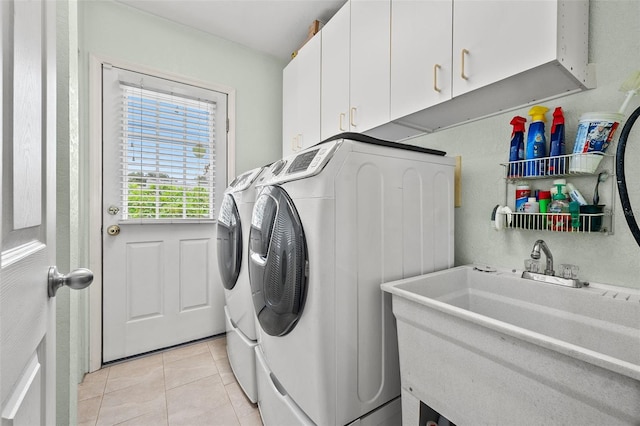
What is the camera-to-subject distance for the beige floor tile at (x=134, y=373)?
5.97 feet

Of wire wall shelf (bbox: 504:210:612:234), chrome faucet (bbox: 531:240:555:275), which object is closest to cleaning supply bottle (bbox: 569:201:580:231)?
wire wall shelf (bbox: 504:210:612:234)

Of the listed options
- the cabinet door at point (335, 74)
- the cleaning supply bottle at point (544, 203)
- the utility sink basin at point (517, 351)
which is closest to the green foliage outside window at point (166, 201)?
the cabinet door at point (335, 74)

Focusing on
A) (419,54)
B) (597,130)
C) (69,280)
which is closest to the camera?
(69,280)

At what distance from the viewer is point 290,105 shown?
7.96 feet

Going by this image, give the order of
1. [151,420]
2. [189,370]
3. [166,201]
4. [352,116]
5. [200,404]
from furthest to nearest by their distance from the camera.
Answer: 1. [166,201]
2. [189,370]
3. [352,116]
4. [200,404]
5. [151,420]

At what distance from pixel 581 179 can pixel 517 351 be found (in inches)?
32.6

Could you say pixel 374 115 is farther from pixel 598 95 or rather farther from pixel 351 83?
pixel 598 95

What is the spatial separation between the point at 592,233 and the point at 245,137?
2488mm

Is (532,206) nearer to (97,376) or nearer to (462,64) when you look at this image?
(462,64)

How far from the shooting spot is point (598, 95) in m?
1.04

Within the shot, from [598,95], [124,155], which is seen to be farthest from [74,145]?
[598,95]

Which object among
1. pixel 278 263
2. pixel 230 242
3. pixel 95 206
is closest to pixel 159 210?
pixel 95 206

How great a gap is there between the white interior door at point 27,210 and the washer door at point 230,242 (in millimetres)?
1077

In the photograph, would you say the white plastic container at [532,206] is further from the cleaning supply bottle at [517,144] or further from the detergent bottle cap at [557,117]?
the detergent bottle cap at [557,117]
